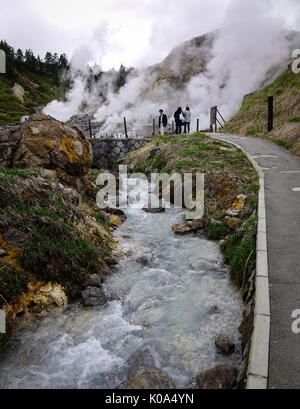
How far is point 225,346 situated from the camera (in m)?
3.87

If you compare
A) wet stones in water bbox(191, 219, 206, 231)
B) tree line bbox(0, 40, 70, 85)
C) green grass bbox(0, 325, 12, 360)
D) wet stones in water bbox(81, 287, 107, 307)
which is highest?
tree line bbox(0, 40, 70, 85)

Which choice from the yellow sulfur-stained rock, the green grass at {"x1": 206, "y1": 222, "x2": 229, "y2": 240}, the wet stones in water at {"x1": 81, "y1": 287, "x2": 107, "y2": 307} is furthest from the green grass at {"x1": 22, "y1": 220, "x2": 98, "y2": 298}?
the green grass at {"x1": 206, "y1": 222, "x2": 229, "y2": 240}

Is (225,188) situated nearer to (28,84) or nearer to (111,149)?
(111,149)

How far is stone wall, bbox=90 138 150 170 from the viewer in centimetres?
2220

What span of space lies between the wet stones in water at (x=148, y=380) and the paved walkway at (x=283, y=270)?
3.94ft

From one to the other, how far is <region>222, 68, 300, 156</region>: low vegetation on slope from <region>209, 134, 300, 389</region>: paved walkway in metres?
4.93

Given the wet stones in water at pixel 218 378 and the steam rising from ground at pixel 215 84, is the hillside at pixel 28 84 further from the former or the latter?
the wet stones in water at pixel 218 378

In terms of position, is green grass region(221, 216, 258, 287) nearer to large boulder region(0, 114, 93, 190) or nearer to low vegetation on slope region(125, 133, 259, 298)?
low vegetation on slope region(125, 133, 259, 298)

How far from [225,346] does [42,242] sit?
333 centimetres

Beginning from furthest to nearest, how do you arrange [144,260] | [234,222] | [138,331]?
[234,222]
[144,260]
[138,331]

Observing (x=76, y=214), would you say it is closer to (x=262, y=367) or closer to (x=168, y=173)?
(x=262, y=367)

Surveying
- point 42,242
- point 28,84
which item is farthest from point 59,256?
point 28,84
